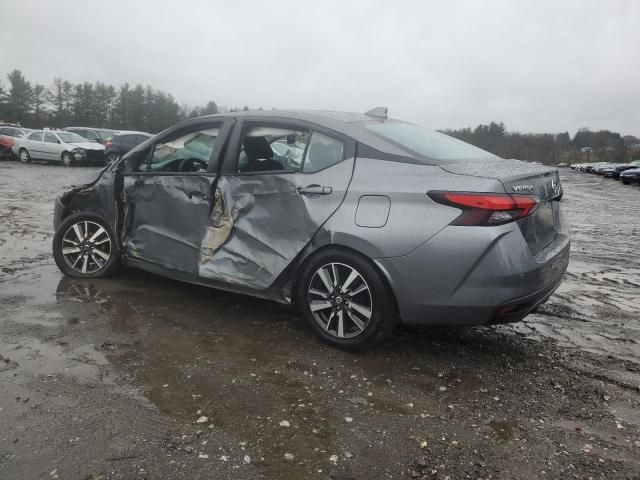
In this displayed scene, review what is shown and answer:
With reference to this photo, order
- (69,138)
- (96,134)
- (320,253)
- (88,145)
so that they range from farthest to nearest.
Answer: (96,134) → (69,138) → (88,145) → (320,253)

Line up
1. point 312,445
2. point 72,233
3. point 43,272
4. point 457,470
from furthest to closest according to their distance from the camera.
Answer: point 43,272
point 72,233
point 312,445
point 457,470

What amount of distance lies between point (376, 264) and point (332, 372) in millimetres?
736

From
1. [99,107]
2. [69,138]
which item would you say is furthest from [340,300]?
[99,107]

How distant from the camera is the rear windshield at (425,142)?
358cm

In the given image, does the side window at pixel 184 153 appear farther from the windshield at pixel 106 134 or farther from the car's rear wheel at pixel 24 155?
the windshield at pixel 106 134

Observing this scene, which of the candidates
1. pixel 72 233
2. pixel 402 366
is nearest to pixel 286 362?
pixel 402 366

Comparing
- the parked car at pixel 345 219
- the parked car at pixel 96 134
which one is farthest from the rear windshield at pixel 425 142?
the parked car at pixel 96 134

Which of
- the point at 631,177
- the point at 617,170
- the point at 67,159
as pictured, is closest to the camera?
the point at 67,159

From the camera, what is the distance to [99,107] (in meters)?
82.6

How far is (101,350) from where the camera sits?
11.5 ft

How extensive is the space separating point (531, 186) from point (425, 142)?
86 cm

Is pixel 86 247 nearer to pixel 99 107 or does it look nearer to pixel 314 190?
pixel 314 190

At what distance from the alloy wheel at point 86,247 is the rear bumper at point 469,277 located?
284 cm

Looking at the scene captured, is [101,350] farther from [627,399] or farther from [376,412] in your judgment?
[627,399]
